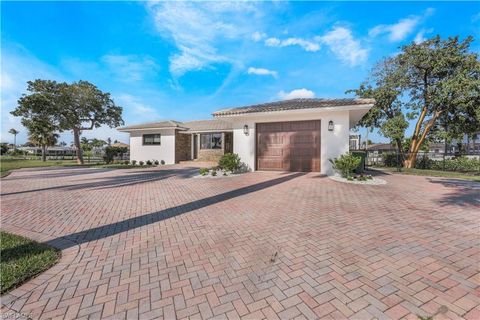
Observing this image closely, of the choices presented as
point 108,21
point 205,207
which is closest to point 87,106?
point 108,21

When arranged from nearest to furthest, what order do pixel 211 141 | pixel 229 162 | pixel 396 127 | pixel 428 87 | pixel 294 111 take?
pixel 294 111 → pixel 229 162 → pixel 428 87 → pixel 396 127 → pixel 211 141

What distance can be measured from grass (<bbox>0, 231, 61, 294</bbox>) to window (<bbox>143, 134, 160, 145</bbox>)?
19.6 metres

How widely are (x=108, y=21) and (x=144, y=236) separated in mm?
11057

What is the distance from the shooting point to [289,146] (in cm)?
1184

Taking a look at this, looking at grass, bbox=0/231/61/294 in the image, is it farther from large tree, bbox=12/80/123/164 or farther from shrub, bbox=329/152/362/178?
large tree, bbox=12/80/123/164

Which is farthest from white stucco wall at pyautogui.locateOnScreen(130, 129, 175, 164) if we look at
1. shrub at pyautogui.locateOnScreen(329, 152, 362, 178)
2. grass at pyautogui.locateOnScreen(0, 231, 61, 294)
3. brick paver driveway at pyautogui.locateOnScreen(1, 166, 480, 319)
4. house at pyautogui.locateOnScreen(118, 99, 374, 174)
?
grass at pyautogui.locateOnScreen(0, 231, 61, 294)

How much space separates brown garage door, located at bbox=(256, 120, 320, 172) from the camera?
37.3 feet

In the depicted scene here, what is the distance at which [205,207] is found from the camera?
5.51 m

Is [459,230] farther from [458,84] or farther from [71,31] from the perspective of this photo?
[71,31]

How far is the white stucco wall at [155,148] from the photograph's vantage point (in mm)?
21875

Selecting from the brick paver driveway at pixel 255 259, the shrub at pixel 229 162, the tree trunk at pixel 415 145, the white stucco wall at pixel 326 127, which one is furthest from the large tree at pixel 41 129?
the tree trunk at pixel 415 145

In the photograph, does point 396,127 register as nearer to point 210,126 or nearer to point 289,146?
point 289,146

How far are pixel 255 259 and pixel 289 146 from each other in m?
9.50

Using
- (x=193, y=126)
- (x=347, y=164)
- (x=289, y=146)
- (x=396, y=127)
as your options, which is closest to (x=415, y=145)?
(x=396, y=127)
